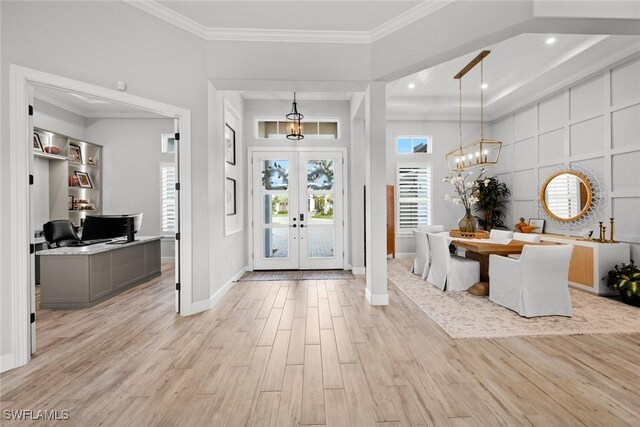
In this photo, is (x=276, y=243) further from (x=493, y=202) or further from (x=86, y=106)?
(x=493, y=202)

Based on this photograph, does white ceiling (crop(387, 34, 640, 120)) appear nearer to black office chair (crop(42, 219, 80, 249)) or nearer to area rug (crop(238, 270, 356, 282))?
area rug (crop(238, 270, 356, 282))

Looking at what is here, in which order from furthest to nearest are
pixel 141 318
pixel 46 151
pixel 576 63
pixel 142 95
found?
pixel 46 151
pixel 576 63
pixel 141 318
pixel 142 95

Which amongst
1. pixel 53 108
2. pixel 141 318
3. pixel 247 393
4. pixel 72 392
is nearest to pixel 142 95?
pixel 141 318

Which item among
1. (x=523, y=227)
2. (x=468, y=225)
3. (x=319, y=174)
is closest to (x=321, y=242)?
(x=319, y=174)

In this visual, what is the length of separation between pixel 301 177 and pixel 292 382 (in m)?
4.12

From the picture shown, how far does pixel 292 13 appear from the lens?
125 inches

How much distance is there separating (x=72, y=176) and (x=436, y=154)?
787 centimetres

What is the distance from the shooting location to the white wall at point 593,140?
4.19 m

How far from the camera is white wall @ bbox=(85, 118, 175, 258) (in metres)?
6.27

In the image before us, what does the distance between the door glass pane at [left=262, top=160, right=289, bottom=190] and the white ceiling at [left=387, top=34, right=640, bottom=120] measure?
2.57 m

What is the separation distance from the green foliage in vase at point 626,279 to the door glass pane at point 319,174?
4490mm

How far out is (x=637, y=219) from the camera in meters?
4.13

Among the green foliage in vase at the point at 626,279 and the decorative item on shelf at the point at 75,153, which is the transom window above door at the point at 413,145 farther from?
the decorative item on shelf at the point at 75,153

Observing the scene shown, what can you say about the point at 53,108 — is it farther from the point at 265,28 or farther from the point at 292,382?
the point at 292,382
